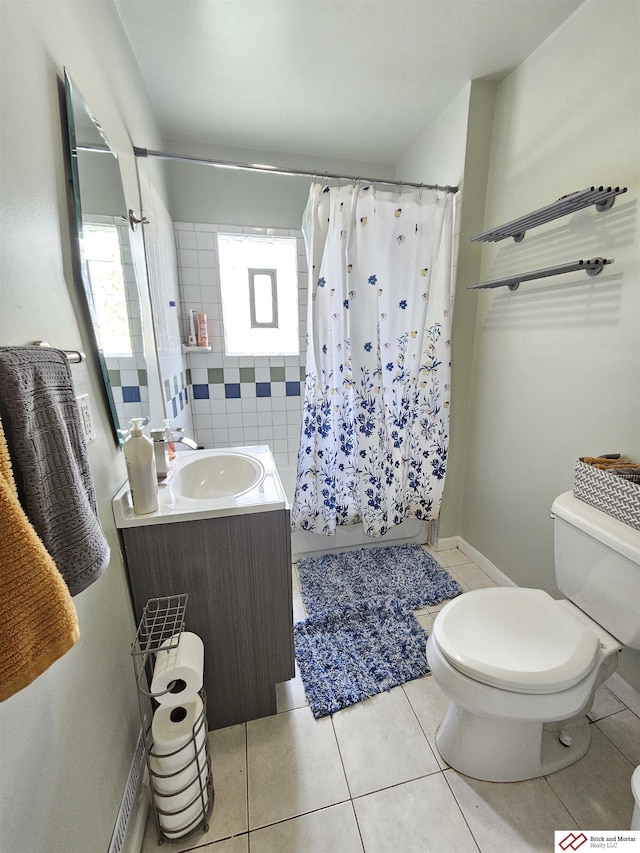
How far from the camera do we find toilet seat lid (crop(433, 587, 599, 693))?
94 centimetres

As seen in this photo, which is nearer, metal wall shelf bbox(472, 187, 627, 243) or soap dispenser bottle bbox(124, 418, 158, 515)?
soap dispenser bottle bbox(124, 418, 158, 515)

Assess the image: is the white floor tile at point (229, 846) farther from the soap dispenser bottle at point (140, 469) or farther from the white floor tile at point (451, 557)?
the white floor tile at point (451, 557)

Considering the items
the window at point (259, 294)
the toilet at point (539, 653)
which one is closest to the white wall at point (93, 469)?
the toilet at point (539, 653)

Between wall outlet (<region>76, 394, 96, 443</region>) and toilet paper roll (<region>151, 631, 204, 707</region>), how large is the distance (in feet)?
1.95

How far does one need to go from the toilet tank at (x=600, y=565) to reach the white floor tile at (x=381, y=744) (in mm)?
729

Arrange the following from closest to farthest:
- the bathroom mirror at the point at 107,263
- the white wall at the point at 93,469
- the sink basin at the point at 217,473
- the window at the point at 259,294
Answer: the white wall at the point at 93,469, the bathroom mirror at the point at 107,263, the sink basin at the point at 217,473, the window at the point at 259,294

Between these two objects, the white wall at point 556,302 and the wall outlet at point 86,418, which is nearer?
the wall outlet at point 86,418

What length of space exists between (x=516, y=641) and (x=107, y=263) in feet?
5.64

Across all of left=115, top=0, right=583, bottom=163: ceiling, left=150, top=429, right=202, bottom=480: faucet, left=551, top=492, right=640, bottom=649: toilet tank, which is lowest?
left=551, top=492, right=640, bottom=649: toilet tank

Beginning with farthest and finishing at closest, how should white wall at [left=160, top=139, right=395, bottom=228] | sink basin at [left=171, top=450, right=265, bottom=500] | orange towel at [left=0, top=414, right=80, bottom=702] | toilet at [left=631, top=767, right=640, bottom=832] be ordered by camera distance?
white wall at [left=160, top=139, right=395, bottom=228] → sink basin at [left=171, top=450, right=265, bottom=500] → toilet at [left=631, top=767, right=640, bottom=832] → orange towel at [left=0, top=414, right=80, bottom=702]

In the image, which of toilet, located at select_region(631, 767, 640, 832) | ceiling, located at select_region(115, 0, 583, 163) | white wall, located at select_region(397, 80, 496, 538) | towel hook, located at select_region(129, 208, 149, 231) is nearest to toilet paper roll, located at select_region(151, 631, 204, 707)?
toilet, located at select_region(631, 767, 640, 832)

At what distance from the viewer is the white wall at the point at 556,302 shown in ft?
4.07

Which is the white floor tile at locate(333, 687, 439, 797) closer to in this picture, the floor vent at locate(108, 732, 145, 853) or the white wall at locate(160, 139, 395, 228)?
the floor vent at locate(108, 732, 145, 853)

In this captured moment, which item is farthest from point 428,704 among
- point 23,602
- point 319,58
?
point 319,58
